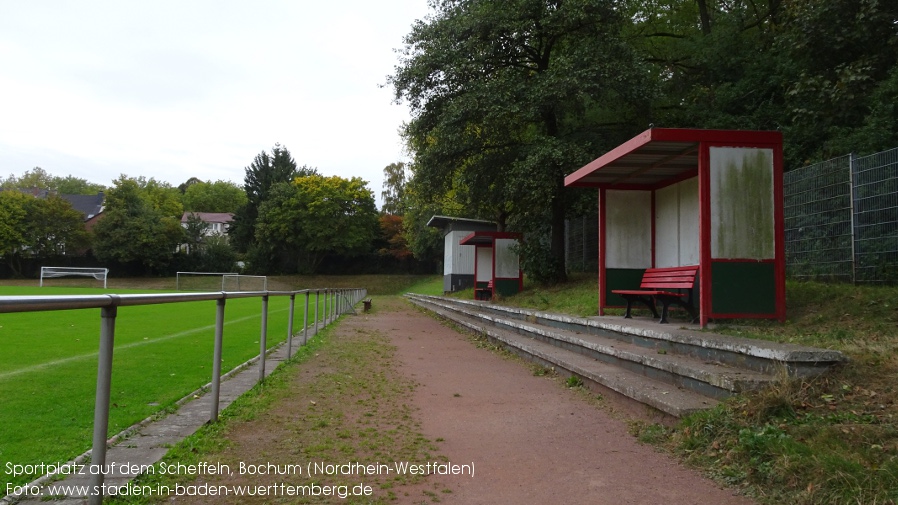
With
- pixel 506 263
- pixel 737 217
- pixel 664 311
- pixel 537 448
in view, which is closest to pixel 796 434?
pixel 537 448

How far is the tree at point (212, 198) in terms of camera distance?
10019 cm

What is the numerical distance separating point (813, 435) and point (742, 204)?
4.37 m

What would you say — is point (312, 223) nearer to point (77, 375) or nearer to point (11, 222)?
point (11, 222)

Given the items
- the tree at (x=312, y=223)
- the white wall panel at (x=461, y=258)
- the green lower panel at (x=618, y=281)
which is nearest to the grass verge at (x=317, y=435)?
the green lower panel at (x=618, y=281)

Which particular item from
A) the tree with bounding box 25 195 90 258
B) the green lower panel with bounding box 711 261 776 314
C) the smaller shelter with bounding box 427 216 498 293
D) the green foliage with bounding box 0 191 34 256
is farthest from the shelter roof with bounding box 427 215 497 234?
the green foliage with bounding box 0 191 34 256

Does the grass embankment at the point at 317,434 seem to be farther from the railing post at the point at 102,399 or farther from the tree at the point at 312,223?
the tree at the point at 312,223

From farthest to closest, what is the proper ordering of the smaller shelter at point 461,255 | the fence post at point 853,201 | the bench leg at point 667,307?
1. the smaller shelter at point 461,255
2. the fence post at point 853,201
3. the bench leg at point 667,307

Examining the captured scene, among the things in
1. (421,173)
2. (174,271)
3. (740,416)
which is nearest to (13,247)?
(174,271)

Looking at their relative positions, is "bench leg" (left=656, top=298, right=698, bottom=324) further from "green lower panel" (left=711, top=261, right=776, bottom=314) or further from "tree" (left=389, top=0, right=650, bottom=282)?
"tree" (left=389, top=0, right=650, bottom=282)

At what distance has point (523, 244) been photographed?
55.7 feet

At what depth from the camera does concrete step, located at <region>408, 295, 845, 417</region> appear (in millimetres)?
4309

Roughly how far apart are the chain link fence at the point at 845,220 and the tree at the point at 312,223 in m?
46.2

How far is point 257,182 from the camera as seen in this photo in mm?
67250

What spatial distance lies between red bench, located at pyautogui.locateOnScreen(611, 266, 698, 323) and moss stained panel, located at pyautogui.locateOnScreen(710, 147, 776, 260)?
33.1 inches
